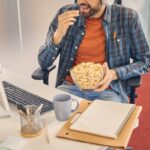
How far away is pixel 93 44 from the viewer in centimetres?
197

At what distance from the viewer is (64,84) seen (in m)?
2.03

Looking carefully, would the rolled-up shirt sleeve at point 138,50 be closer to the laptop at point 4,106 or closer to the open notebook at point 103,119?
the open notebook at point 103,119

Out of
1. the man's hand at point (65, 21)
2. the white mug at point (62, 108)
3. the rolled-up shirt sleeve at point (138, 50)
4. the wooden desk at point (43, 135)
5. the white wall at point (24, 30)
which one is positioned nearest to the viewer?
the wooden desk at point (43, 135)

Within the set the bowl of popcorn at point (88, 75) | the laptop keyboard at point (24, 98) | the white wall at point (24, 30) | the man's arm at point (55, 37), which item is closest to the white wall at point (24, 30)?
the white wall at point (24, 30)

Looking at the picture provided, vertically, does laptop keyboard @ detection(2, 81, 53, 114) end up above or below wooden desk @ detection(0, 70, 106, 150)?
above

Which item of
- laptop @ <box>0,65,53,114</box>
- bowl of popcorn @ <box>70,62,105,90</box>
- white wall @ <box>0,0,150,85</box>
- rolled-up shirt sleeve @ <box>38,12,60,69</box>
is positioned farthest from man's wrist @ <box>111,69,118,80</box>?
white wall @ <box>0,0,150,85</box>

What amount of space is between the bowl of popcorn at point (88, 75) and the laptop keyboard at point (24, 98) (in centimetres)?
19

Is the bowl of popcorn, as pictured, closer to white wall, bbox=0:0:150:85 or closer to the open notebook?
the open notebook

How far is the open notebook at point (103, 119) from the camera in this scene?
3.92 ft

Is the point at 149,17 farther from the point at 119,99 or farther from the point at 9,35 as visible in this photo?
the point at 119,99

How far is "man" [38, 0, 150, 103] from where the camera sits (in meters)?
1.90

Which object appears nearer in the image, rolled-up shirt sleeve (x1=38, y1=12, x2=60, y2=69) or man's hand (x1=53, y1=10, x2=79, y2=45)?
man's hand (x1=53, y1=10, x2=79, y2=45)

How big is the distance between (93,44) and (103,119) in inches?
31.0

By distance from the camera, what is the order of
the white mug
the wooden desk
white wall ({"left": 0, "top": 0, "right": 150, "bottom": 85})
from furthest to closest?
white wall ({"left": 0, "top": 0, "right": 150, "bottom": 85}) → the white mug → the wooden desk
